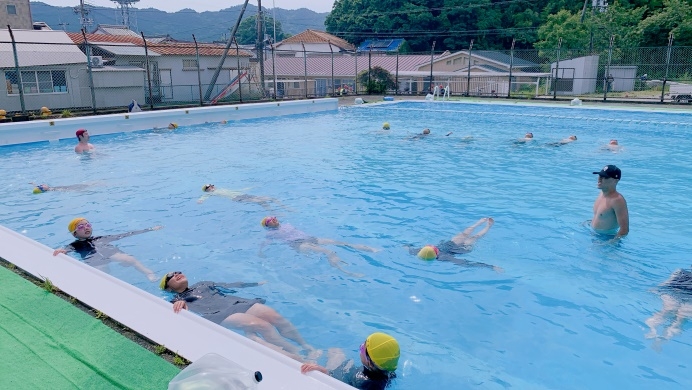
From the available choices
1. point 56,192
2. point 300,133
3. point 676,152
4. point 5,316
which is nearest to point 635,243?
point 5,316

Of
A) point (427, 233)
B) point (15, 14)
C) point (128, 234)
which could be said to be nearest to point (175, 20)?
point (15, 14)

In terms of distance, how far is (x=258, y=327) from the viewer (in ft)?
14.1

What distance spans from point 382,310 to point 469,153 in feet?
28.5

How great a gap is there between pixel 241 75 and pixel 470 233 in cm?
2200

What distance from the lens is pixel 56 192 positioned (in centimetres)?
902

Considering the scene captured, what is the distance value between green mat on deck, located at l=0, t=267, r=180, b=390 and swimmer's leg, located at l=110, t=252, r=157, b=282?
1.88 metres

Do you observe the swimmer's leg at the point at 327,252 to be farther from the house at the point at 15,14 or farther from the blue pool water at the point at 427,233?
the house at the point at 15,14

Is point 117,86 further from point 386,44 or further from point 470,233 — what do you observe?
point 386,44

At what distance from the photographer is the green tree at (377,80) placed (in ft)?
96.5

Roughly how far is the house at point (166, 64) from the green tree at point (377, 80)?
22.4 feet

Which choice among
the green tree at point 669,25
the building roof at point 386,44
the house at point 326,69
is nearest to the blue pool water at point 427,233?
the house at point 326,69

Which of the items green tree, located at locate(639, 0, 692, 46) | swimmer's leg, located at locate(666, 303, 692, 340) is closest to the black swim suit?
swimmer's leg, located at locate(666, 303, 692, 340)

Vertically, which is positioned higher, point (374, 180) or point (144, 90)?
point (144, 90)

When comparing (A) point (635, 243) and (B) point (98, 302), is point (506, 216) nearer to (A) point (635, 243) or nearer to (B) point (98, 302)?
(A) point (635, 243)
